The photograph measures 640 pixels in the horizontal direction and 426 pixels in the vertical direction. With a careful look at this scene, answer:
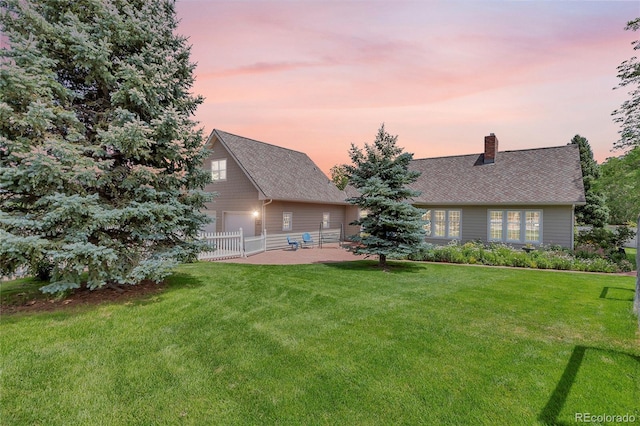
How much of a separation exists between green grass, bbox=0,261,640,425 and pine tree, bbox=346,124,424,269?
3937 mm

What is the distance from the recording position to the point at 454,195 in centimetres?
1894

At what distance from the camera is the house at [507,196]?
1596cm

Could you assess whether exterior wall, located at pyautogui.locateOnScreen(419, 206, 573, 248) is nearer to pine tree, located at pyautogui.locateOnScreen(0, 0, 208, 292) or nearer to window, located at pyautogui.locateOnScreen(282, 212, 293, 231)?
window, located at pyautogui.locateOnScreen(282, 212, 293, 231)

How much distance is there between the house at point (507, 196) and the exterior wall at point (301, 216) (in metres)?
6.55

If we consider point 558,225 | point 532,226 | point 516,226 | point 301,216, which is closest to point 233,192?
point 301,216

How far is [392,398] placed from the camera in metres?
3.38

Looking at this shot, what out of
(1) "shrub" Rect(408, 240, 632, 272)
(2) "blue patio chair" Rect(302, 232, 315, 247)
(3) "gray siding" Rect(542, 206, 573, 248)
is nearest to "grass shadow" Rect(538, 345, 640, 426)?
(1) "shrub" Rect(408, 240, 632, 272)

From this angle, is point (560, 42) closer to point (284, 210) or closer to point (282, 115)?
point (282, 115)

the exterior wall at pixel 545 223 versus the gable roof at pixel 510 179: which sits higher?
the gable roof at pixel 510 179

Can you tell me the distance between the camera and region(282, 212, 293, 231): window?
18.9m

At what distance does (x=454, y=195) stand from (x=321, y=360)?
17.2 meters

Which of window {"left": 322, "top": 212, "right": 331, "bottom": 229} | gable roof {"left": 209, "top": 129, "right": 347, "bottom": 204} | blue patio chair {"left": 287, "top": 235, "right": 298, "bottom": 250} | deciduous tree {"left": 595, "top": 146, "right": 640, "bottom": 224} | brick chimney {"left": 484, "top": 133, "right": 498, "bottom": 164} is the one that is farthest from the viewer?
window {"left": 322, "top": 212, "right": 331, "bottom": 229}

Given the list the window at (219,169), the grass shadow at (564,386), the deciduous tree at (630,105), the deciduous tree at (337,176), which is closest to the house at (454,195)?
the window at (219,169)

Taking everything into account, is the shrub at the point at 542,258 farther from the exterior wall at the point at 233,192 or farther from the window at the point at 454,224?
the exterior wall at the point at 233,192
